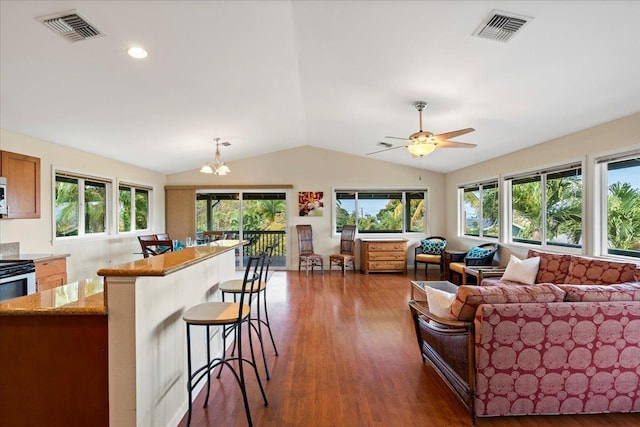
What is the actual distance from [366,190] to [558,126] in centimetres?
421

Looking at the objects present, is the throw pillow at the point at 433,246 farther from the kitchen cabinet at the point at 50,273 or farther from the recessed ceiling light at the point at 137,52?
the kitchen cabinet at the point at 50,273

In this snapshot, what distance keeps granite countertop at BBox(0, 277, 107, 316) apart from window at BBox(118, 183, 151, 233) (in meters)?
4.57

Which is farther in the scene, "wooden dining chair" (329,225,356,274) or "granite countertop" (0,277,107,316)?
"wooden dining chair" (329,225,356,274)

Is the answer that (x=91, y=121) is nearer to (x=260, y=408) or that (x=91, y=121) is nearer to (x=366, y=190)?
(x=260, y=408)

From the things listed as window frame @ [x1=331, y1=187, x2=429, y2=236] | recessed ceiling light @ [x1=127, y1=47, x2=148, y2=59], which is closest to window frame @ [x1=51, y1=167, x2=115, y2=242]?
recessed ceiling light @ [x1=127, y1=47, x2=148, y2=59]

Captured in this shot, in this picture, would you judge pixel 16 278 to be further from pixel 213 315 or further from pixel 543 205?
pixel 543 205

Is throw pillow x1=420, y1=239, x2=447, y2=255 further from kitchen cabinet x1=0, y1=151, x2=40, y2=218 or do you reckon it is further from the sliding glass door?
kitchen cabinet x1=0, y1=151, x2=40, y2=218

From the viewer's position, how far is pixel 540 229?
4.82 m

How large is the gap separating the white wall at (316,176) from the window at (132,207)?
0.91 m

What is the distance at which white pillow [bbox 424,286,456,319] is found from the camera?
222 centimetres

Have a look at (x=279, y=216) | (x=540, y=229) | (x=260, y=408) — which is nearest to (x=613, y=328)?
(x=260, y=408)

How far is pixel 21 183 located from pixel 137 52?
2.25 meters

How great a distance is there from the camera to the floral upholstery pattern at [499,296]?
2029 millimetres

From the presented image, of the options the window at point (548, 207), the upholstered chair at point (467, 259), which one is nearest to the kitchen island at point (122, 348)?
the window at point (548, 207)
